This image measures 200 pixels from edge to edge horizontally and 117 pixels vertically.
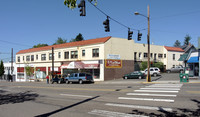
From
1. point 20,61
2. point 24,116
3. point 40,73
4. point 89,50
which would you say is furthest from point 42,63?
point 24,116

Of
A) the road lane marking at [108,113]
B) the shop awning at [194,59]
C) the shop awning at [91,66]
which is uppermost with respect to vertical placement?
the shop awning at [194,59]

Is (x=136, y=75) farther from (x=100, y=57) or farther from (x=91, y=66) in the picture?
(x=91, y=66)

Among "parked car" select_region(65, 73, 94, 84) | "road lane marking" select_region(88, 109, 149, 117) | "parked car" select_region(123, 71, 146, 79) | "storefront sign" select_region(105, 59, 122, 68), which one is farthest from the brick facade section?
"road lane marking" select_region(88, 109, 149, 117)

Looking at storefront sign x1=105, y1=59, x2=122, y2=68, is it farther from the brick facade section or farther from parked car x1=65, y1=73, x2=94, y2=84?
parked car x1=65, y1=73, x2=94, y2=84

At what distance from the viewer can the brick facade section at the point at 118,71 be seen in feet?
112

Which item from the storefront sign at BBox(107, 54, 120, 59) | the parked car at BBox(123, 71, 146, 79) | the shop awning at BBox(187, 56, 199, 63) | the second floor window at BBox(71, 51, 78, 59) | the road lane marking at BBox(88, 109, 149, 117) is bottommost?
the road lane marking at BBox(88, 109, 149, 117)

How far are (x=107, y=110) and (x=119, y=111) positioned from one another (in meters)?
0.62

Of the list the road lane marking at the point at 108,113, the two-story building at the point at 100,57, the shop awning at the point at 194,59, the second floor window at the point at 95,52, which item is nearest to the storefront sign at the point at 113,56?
the two-story building at the point at 100,57

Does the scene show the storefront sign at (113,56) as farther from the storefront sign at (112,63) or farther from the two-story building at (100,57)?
the storefront sign at (112,63)

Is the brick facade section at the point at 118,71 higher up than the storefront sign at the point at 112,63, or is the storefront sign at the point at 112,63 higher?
the storefront sign at the point at 112,63

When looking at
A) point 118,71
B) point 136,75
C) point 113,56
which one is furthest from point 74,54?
point 136,75

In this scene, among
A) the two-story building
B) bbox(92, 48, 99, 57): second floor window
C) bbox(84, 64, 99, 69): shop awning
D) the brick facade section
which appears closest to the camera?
bbox(84, 64, 99, 69): shop awning

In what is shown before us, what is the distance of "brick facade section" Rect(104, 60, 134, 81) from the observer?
112 feet

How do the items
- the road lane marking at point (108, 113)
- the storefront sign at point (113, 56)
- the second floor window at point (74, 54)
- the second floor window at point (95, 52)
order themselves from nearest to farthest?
the road lane marking at point (108, 113) → the storefront sign at point (113, 56) → the second floor window at point (95, 52) → the second floor window at point (74, 54)
